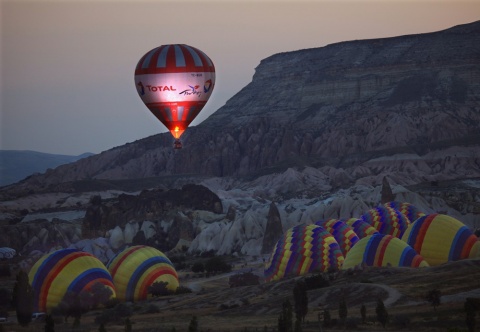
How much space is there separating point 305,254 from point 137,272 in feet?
25.7

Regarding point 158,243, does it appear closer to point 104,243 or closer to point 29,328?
point 104,243

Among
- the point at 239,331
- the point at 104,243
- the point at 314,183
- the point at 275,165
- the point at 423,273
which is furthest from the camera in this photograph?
the point at 275,165

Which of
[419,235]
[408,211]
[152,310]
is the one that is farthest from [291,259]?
[408,211]

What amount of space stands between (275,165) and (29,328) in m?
150

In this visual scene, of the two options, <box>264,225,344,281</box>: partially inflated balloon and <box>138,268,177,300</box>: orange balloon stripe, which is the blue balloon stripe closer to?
<box>138,268,177,300</box>: orange balloon stripe

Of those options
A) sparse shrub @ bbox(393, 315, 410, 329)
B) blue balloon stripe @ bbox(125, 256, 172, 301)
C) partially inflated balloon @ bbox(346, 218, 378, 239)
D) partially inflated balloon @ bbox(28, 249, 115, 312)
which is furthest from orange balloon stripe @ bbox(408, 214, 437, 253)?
sparse shrub @ bbox(393, 315, 410, 329)

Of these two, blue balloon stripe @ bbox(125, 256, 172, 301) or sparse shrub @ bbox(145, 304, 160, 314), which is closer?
sparse shrub @ bbox(145, 304, 160, 314)

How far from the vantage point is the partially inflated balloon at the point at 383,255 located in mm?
58969

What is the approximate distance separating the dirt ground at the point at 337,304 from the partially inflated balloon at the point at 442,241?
5.86m

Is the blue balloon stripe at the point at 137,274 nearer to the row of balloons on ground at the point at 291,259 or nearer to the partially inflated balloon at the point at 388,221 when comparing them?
the row of balloons on ground at the point at 291,259

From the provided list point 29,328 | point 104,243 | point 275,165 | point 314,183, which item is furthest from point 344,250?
point 275,165

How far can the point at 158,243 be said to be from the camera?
342ft

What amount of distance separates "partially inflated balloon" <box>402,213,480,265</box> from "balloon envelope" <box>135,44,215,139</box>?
1241 cm

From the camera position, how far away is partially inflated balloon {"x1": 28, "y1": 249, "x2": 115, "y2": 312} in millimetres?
55062
